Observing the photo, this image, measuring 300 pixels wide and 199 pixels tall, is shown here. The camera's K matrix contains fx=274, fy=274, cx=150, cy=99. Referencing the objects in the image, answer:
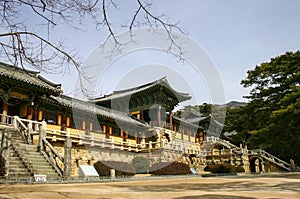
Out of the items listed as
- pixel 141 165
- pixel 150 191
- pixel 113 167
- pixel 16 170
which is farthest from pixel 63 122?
pixel 150 191

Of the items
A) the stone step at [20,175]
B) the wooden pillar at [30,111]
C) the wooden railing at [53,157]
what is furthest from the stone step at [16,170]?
the wooden pillar at [30,111]

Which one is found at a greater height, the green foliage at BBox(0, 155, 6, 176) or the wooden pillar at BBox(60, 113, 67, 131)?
the wooden pillar at BBox(60, 113, 67, 131)

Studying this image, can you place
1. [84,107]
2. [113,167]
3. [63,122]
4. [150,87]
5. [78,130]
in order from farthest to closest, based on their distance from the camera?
[150,87], [84,107], [78,130], [63,122], [113,167]

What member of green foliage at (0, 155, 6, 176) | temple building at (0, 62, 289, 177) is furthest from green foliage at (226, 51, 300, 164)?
green foliage at (0, 155, 6, 176)

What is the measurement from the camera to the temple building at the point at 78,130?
11.9 m

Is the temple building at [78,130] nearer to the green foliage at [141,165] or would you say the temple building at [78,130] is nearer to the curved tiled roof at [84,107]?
the curved tiled roof at [84,107]

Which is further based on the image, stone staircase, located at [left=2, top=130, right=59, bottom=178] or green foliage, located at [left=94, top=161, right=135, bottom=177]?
green foliage, located at [left=94, top=161, right=135, bottom=177]

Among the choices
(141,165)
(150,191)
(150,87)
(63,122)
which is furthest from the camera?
(150,87)

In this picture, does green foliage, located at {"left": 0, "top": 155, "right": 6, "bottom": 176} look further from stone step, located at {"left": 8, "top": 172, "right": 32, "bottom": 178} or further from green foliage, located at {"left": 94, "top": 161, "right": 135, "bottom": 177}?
green foliage, located at {"left": 94, "top": 161, "right": 135, "bottom": 177}

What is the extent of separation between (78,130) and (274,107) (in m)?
15.5

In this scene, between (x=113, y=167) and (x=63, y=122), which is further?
(x=63, y=122)

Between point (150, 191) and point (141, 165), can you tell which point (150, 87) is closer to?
point (141, 165)

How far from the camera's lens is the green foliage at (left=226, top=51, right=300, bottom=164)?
19.5m

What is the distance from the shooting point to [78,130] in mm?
21406
